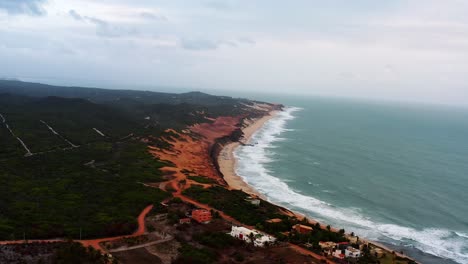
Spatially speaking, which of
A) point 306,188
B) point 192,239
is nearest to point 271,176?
point 306,188

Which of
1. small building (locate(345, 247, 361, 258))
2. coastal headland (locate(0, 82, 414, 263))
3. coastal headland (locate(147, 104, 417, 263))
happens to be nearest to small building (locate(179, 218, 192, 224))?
coastal headland (locate(0, 82, 414, 263))

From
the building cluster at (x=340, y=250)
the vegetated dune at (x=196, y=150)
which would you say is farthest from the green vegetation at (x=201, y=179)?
the building cluster at (x=340, y=250)

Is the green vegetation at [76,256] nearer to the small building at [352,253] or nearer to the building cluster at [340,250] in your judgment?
the building cluster at [340,250]

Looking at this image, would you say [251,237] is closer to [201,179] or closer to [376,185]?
[201,179]

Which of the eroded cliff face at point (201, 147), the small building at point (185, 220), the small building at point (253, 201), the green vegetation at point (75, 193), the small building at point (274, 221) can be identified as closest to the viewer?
the green vegetation at point (75, 193)

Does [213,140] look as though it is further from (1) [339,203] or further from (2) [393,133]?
(2) [393,133]

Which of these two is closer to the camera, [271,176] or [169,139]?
[271,176]

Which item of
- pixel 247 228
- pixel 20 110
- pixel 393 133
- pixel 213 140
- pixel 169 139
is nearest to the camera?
pixel 247 228
